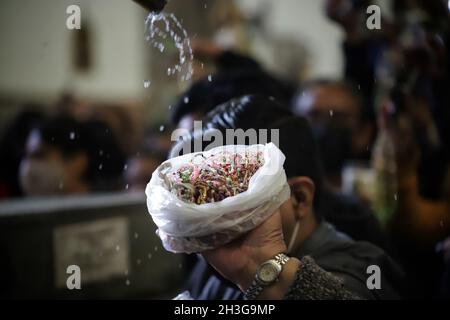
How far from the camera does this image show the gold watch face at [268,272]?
102cm

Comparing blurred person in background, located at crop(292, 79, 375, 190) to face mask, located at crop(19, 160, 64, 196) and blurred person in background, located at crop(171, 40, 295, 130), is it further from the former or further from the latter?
face mask, located at crop(19, 160, 64, 196)

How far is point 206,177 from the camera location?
1036 millimetres

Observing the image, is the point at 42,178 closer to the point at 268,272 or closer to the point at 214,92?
the point at 214,92

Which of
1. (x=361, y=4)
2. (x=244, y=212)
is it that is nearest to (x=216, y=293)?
Result: (x=244, y=212)

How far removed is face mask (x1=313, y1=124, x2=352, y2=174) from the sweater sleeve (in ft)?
3.46

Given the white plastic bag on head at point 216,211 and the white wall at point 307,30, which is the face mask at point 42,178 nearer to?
the white plastic bag on head at point 216,211

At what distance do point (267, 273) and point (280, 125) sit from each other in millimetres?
375

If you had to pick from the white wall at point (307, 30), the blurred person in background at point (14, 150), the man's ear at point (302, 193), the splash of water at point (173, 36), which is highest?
the white wall at point (307, 30)

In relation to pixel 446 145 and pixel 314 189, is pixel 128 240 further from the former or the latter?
pixel 446 145

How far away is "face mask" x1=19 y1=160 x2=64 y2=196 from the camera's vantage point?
239 centimetres

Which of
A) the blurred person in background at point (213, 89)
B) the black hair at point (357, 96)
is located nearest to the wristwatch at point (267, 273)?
the blurred person in background at point (213, 89)

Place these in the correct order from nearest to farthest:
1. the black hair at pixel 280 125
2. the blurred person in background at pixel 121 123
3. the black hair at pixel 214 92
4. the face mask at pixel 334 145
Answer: the black hair at pixel 280 125 < the black hair at pixel 214 92 < the face mask at pixel 334 145 < the blurred person in background at pixel 121 123

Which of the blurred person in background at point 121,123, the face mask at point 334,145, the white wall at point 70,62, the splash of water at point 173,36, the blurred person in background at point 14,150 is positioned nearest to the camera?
the splash of water at point 173,36

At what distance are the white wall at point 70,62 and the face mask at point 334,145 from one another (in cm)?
237
